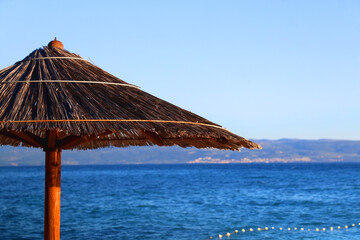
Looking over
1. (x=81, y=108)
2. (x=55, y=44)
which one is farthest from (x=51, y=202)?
(x=55, y=44)

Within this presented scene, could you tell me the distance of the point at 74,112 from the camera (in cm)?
408

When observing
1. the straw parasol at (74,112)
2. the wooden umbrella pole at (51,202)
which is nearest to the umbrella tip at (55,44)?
the straw parasol at (74,112)

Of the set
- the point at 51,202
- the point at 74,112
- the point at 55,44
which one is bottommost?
the point at 51,202

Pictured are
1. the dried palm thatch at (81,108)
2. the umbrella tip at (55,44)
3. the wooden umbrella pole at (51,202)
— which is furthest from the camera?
the umbrella tip at (55,44)

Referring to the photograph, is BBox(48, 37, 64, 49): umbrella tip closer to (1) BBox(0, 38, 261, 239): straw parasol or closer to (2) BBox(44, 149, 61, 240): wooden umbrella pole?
(1) BBox(0, 38, 261, 239): straw parasol

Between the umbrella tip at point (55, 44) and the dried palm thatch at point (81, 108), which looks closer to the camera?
the dried palm thatch at point (81, 108)

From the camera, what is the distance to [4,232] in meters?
14.6

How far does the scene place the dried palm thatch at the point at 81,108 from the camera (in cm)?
400

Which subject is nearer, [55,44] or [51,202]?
[51,202]

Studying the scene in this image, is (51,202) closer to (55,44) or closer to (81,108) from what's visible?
(81,108)

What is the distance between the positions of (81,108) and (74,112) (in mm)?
100

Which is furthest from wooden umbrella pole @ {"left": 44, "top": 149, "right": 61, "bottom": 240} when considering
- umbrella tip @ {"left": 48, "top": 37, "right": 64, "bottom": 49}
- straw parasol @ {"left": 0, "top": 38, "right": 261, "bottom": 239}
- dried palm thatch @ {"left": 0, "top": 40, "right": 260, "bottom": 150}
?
umbrella tip @ {"left": 48, "top": 37, "right": 64, "bottom": 49}

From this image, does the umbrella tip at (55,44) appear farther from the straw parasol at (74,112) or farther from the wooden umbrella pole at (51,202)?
the wooden umbrella pole at (51,202)

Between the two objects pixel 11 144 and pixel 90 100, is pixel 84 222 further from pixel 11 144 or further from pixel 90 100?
pixel 90 100
